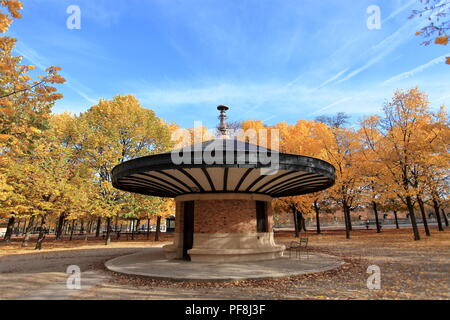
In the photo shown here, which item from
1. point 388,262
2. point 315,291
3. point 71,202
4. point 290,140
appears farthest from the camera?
point 290,140

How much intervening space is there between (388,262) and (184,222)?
10.9 m

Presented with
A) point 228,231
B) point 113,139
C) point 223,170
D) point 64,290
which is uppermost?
point 113,139

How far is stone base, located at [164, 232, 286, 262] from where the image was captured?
12680 mm

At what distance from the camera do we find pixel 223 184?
41.5 ft

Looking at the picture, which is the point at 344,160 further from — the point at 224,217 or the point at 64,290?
the point at 64,290

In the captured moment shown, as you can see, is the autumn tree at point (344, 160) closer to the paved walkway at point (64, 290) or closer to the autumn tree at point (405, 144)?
the autumn tree at point (405, 144)

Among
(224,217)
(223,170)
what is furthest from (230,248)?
(223,170)

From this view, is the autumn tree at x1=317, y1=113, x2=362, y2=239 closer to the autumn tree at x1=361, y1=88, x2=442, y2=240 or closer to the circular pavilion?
the autumn tree at x1=361, y1=88, x2=442, y2=240

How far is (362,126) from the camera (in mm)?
28000

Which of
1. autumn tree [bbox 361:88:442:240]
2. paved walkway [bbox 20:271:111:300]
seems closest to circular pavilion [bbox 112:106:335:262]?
paved walkway [bbox 20:271:111:300]

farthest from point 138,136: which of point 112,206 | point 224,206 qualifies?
point 224,206

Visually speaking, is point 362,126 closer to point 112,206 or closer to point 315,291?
point 315,291

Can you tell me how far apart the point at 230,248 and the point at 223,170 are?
16.4 ft
